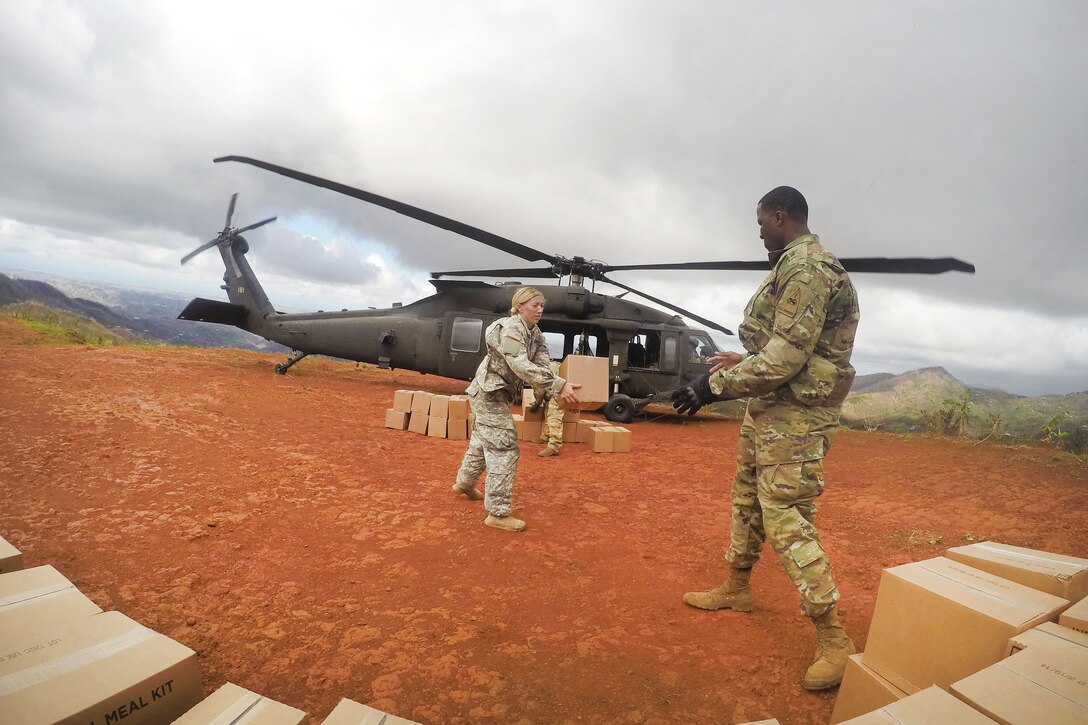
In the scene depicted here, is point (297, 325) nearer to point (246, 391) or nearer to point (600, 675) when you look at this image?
point (246, 391)

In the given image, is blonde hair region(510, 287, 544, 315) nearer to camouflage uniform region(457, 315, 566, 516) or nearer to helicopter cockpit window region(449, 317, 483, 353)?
camouflage uniform region(457, 315, 566, 516)

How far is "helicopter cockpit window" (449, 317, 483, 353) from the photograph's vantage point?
→ 10516 millimetres

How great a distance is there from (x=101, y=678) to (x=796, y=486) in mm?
2738

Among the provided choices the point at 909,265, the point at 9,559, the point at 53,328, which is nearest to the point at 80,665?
the point at 9,559

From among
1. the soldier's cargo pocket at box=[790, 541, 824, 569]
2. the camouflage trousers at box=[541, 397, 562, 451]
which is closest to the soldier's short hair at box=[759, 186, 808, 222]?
the soldier's cargo pocket at box=[790, 541, 824, 569]

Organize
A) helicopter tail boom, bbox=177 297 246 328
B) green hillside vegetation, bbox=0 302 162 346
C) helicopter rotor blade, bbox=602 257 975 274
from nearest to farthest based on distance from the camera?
helicopter rotor blade, bbox=602 257 975 274 < helicopter tail boom, bbox=177 297 246 328 < green hillside vegetation, bbox=0 302 162 346

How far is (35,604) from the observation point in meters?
1.85

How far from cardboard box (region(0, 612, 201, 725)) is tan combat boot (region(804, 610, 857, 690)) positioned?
252 centimetres

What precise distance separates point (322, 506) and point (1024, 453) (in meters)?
10.1

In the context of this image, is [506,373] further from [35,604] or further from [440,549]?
[35,604]

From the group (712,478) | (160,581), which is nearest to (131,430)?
(160,581)

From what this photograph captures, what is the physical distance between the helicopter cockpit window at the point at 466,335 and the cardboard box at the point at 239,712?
905 cm

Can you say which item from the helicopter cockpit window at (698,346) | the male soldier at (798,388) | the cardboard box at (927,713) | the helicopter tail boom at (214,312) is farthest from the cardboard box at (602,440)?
the helicopter tail boom at (214,312)

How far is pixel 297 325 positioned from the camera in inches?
454
